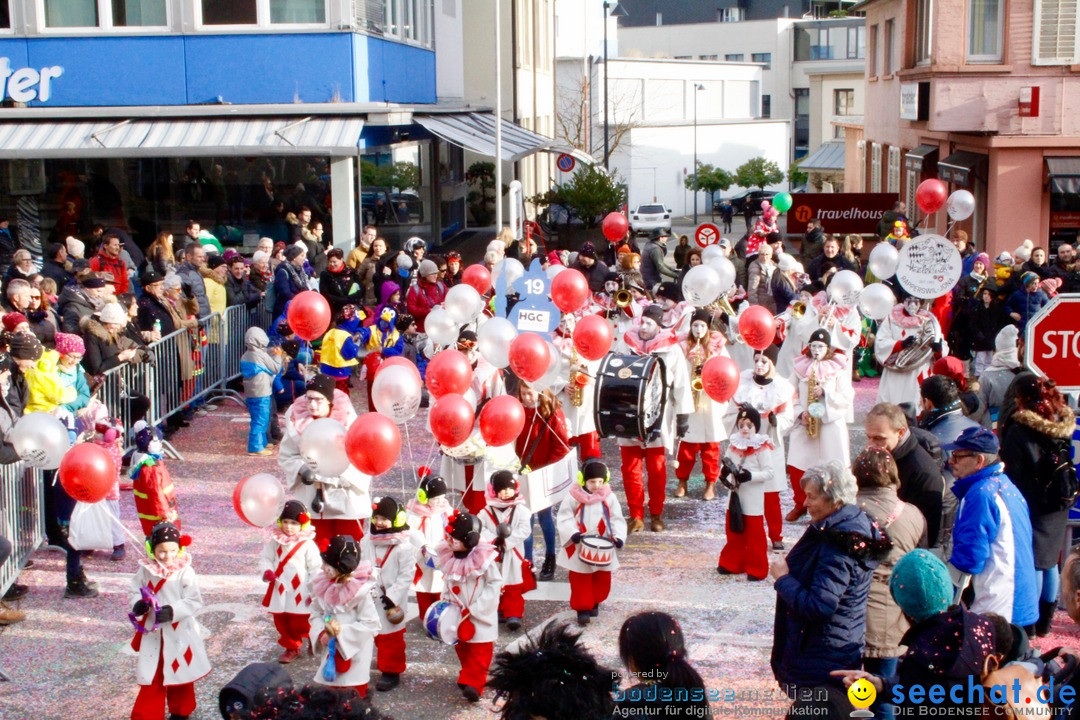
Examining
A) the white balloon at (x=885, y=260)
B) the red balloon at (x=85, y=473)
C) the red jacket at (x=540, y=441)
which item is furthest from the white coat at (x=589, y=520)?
the white balloon at (x=885, y=260)

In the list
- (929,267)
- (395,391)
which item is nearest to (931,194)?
(929,267)

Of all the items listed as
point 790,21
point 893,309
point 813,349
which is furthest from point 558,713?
point 790,21

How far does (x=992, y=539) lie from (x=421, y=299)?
8825 mm

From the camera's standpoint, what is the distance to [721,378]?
29.6ft

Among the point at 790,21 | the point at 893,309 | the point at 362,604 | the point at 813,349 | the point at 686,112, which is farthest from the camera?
the point at 790,21

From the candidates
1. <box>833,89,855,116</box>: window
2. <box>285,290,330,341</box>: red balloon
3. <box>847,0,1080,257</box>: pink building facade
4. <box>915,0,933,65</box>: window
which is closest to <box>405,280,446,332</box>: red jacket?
<box>285,290,330,341</box>: red balloon

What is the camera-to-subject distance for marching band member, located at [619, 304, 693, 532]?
961cm

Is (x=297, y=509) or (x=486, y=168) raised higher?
Answer: (x=486, y=168)

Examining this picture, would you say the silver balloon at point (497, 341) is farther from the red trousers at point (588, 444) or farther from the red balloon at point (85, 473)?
the red balloon at point (85, 473)

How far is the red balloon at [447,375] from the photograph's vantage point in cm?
864

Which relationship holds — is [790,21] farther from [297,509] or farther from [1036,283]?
[297,509]

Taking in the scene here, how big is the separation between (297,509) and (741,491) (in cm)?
314

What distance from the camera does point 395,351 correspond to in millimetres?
13398

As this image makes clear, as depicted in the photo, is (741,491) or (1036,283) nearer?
(741,491)
